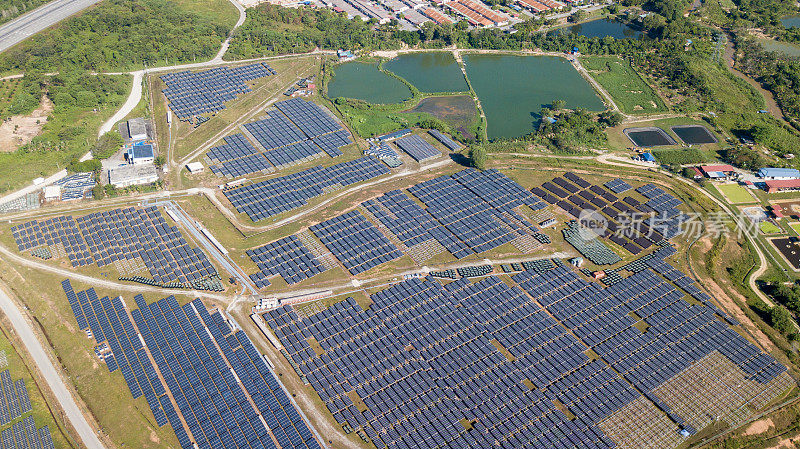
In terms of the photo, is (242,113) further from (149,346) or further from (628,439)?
(628,439)

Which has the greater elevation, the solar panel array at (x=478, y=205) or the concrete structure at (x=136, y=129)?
the solar panel array at (x=478, y=205)

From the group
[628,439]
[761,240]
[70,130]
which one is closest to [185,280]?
[70,130]

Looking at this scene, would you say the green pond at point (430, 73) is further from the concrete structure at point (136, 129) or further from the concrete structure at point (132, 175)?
the concrete structure at point (132, 175)

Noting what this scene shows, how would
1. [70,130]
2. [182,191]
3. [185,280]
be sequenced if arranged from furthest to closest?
[70,130] < [182,191] < [185,280]

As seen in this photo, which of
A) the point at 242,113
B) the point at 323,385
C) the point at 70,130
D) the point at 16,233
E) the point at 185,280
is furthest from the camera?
the point at 242,113

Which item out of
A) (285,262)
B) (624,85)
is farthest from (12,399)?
(624,85)

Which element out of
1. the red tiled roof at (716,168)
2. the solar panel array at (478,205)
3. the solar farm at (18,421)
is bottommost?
the solar farm at (18,421)

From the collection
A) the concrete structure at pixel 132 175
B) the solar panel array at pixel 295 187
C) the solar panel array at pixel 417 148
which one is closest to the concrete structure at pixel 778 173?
the solar panel array at pixel 417 148
